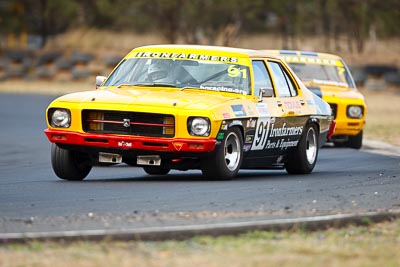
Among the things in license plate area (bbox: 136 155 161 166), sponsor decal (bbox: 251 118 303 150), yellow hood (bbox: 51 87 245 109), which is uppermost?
yellow hood (bbox: 51 87 245 109)

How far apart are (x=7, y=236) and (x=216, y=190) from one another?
3.58 m

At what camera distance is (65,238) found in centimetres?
738

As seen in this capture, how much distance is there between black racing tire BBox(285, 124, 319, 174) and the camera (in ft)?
43.8

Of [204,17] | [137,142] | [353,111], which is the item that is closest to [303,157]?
[137,142]

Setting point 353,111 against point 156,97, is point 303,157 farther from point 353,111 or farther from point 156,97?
point 353,111

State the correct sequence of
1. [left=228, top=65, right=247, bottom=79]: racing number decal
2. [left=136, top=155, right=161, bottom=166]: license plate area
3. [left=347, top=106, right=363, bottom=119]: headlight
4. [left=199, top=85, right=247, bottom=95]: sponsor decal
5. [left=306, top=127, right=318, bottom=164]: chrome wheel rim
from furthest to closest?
1. [left=347, top=106, right=363, bottom=119]: headlight
2. [left=306, top=127, right=318, bottom=164]: chrome wheel rim
3. [left=228, top=65, right=247, bottom=79]: racing number decal
4. [left=199, top=85, right=247, bottom=95]: sponsor decal
5. [left=136, top=155, right=161, bottom=166]: license plate area

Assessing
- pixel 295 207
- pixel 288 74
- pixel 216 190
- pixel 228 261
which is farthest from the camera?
Result: pixel 288 74

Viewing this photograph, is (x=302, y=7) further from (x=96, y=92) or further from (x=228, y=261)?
(x=228, y=261)

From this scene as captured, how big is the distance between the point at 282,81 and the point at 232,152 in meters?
1.86

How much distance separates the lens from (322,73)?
62.7ft

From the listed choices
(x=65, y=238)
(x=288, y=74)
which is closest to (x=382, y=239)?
(x=65, y=238)

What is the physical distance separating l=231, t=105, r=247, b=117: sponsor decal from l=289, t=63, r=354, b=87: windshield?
23.1 feet

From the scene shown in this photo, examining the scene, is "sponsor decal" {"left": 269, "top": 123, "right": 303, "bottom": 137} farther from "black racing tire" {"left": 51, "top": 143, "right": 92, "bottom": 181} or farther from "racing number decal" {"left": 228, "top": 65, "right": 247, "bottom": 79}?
"black racing tire" {"left": 51, "top": 143, "right": 92, "bottom": 181}

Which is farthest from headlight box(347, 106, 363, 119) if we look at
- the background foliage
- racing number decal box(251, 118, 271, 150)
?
the background foliage
